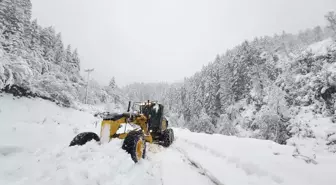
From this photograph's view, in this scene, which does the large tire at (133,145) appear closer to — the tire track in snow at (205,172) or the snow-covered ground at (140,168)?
the snow-covered ground at (140,168)

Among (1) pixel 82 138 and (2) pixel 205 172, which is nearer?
(2) pixel 205 172

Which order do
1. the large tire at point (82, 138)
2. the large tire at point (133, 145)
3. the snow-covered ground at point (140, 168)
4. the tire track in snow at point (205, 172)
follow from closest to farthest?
the snow-covered ground at point (140, 168) < the tire track in snow at point (205, 172) < the large tire at point (133, 145) < the large tire at point (82, 138)

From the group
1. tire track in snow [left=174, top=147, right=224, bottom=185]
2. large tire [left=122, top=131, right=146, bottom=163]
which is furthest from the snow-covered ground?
large tire [left=122, top=131, right=146, bottom=163]

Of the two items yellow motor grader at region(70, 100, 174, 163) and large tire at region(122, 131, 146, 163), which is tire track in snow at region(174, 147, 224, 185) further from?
large tire at region(122, 131, 146, 163)

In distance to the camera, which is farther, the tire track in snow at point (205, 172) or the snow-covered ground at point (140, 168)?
the tire track in snow at point (205, 172)

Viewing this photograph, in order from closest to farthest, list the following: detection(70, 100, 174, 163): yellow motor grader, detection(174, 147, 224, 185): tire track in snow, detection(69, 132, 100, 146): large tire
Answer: detection(174, 147, 224, 185): tire track in snow < detection(70, 100, 174, 163): yellow motor grader < detection(69, 132, 100, 146): large tire

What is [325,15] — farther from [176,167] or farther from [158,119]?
[176,167]

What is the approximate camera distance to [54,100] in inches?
742

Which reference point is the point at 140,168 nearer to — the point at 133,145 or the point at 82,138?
the point at 133,145

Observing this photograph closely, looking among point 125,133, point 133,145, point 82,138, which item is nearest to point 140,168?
point 133,145

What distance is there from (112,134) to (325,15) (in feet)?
202

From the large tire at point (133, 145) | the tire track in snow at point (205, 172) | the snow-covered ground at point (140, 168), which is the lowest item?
the tire track in snow at point (205, 172)

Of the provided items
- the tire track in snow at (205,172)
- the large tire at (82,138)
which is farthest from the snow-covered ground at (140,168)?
the large tire at (82,138)

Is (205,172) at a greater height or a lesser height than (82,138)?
lesser
